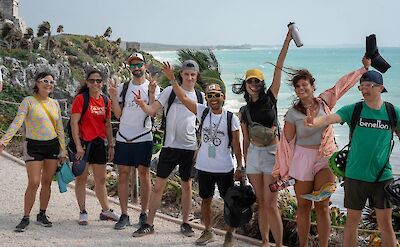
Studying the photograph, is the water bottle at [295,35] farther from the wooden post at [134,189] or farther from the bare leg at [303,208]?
the wooden post at [134,189]

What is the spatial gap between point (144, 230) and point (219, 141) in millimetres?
1332

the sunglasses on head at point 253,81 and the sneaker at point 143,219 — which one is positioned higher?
the sunglasses on head at point 253,81

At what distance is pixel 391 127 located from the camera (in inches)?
168

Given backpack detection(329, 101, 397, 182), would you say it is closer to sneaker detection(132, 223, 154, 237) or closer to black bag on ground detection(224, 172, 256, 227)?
black bag on ground detection(224, 172, 256, 227)

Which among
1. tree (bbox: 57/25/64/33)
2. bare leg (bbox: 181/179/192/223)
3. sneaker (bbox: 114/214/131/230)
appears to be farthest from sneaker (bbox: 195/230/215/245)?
tree (bbox: 57/25/64/33)

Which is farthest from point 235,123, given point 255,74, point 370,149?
point 370,149

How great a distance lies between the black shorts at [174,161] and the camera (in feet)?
18.5

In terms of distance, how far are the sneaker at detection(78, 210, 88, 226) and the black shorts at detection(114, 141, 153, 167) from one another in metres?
0.79

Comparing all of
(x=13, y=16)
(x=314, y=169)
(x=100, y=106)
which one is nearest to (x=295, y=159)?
(x=314, y=169)

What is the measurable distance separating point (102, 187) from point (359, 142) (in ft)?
10.1

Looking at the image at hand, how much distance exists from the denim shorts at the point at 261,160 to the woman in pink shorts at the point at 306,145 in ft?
0.55

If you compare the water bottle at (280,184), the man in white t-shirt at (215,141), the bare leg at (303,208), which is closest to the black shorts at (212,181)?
the man in white t-shirt at (215,141)

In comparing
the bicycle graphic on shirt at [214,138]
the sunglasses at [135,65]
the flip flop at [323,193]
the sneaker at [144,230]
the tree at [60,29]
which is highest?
the tree at [60,29]

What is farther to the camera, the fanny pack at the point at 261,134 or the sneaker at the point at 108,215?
the sneaker at the point at 108,215
